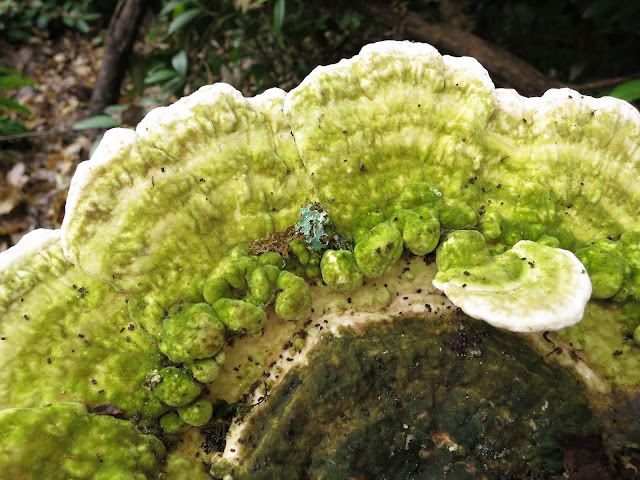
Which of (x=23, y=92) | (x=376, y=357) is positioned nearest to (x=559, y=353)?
(x=376, y=357)

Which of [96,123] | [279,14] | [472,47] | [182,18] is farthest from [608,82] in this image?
[96,123]

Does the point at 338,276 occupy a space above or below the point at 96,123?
above

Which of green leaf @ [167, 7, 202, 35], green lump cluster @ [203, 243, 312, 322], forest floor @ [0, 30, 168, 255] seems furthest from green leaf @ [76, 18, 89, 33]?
green lump cluster @ [203, 243, 312, 322]

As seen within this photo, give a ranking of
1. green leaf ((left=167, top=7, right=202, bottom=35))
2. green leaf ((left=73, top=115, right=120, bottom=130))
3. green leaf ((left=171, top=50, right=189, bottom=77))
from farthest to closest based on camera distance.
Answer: green leaf ((left=73, top=115, right=120, bottom=130)), green leaf ((left=171, top=50, right=189, bottom=77)), green leaf ((left=167, top=7, right=202, bottom=35))

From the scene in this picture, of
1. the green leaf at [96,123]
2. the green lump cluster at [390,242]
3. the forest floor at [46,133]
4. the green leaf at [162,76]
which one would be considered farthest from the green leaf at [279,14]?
the green lump cluster at [390,242]

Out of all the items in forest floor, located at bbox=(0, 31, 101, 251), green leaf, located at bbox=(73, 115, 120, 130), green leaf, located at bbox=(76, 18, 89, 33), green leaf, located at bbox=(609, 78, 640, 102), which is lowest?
forest floor, located at bbox=(0, 31, 101, 251)

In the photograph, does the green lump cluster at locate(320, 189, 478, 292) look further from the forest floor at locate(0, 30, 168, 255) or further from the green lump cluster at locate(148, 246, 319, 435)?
the forest floor at locate(0, 30, 168, 255)

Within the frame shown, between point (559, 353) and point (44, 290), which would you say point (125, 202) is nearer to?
point (44, 290)

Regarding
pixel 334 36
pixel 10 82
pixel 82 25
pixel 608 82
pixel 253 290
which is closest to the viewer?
pixel 253 290

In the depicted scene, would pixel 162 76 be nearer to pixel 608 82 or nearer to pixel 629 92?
pixel 629 92

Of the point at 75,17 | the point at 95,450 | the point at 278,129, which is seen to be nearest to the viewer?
the point at 95,450

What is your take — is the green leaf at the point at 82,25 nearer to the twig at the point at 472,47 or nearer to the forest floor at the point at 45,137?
the forest floor at the point at 45,137
